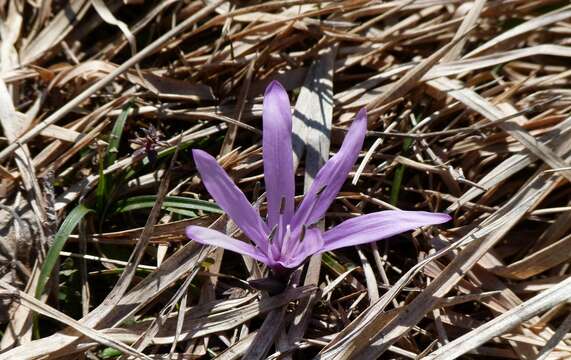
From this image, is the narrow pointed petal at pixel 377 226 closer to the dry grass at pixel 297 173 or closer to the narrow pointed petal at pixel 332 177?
the narrow pointed petal at pixel 332 177

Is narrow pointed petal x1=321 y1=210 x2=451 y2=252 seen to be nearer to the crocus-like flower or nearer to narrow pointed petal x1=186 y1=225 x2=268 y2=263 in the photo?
the crocus-like flower

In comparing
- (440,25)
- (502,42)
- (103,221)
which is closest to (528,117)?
(502,42)

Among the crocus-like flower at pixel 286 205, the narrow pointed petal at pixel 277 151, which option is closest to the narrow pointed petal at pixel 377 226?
the crocus-like flower at pixel 286 205

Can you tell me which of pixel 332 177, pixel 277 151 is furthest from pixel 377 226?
pixel 277 151

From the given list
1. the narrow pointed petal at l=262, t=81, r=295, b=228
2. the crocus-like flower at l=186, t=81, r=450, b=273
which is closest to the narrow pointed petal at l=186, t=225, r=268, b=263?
the crocus-like flower at l=186, t=81, r=450, b=273

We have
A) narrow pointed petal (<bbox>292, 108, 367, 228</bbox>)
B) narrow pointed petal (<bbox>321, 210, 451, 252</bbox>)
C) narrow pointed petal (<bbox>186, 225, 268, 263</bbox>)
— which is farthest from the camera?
narrow pointed petal (<bbox>292, 108, 367, 228</bbox>)

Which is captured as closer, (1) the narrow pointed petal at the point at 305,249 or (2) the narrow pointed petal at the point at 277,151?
(1) the narrow pointed petal at the point at 305,249
